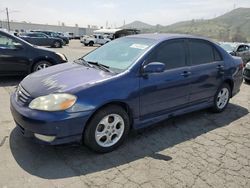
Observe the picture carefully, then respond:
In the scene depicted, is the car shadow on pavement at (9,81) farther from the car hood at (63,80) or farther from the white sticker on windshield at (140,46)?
the white sticker on windshield at (140,46)

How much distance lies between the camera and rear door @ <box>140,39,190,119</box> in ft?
12.8

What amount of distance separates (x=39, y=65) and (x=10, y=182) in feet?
17.4

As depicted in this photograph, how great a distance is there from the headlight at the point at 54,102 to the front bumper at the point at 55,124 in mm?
62

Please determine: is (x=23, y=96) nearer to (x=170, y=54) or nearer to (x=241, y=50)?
(x=170, y=54)

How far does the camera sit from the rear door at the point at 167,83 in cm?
390

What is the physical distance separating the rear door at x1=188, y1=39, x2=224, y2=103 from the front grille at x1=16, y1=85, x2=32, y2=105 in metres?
2.74

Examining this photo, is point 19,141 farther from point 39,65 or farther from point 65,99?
point 39,65

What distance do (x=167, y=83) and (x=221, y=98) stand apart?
1970 millimetres

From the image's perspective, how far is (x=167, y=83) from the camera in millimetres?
4141

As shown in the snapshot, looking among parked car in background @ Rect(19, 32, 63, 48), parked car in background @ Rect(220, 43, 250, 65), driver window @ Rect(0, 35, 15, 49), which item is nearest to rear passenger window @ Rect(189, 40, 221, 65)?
driver window @ Rect(0, 35, 15, 49)

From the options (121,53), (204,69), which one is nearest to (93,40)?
(204,69)

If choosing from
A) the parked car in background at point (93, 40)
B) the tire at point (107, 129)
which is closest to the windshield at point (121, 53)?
the tire at point (107, 129)

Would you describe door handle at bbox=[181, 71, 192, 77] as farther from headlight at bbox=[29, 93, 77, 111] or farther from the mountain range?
the mountain range

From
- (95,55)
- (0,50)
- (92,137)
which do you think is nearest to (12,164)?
(92,137)
